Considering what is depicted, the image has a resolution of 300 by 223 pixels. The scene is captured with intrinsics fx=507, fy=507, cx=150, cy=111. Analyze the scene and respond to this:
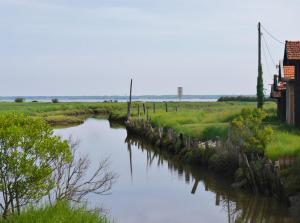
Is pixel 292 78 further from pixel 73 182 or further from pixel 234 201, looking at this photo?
pixel 73 182

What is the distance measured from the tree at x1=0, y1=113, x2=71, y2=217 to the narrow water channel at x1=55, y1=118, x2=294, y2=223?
15.7ft

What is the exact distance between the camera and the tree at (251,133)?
21016mm

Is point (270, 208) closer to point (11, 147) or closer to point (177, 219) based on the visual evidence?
point (177, 219)

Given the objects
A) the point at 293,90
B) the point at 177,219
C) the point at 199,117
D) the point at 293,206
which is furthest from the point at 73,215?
the point at 199,117

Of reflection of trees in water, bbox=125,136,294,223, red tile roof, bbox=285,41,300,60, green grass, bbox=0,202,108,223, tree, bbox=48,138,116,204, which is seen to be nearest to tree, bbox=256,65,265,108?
red tile roof, bbox=285,41,300,60

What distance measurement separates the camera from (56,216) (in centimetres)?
1035

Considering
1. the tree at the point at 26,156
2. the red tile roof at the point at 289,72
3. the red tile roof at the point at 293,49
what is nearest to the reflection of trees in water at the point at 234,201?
the tree at the point at 26,156

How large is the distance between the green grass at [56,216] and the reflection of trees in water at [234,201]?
6.91 meters

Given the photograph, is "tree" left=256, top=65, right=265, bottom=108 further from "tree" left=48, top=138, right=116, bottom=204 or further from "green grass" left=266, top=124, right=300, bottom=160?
"tree" left=48, top=138, right=116, bottom=204

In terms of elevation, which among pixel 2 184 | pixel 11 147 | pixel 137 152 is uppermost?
pixel 11 147

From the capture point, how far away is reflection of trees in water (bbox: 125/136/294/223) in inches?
650

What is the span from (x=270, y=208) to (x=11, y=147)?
9.64 meters

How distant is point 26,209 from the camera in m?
11.4

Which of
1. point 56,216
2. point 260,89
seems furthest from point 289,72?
point 56,216
